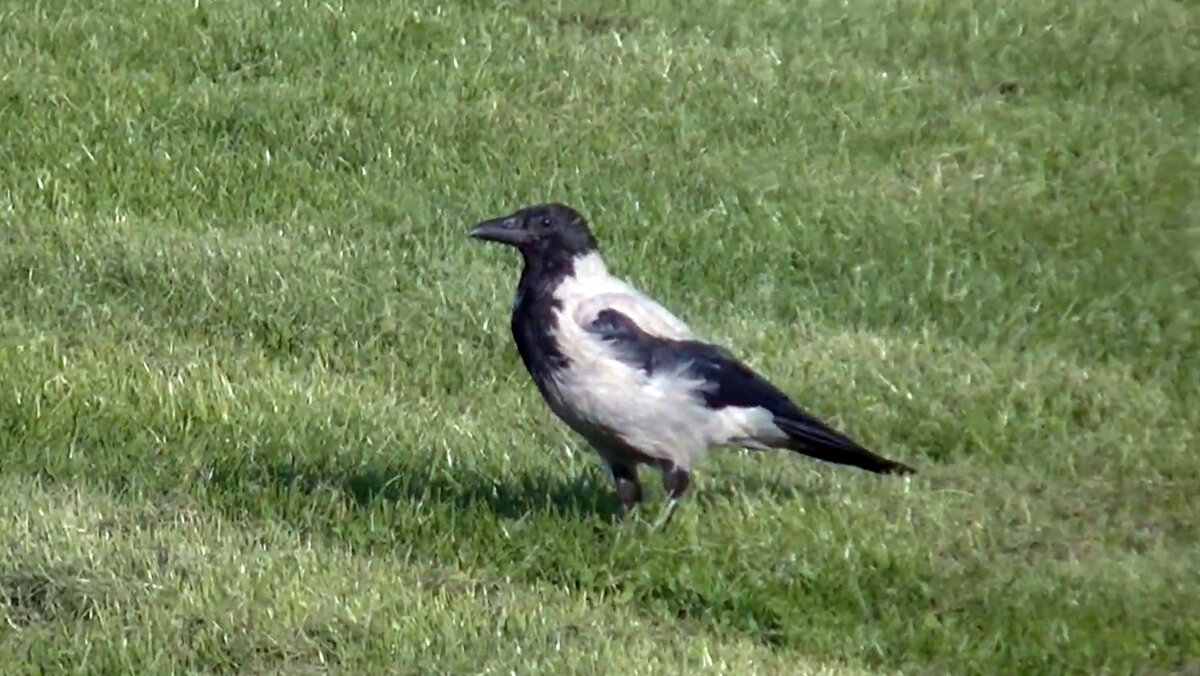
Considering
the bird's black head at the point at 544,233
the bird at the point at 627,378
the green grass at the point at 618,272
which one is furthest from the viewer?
the bird's black head at the point at 544,233

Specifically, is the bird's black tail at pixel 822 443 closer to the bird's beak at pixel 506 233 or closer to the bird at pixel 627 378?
the bird at pixel 627 378

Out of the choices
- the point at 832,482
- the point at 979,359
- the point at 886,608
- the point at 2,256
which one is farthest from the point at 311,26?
the point at 886,608

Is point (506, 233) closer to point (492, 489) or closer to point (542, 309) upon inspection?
point (542, 309)

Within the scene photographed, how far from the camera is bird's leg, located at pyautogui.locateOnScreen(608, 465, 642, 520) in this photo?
7.31 meters

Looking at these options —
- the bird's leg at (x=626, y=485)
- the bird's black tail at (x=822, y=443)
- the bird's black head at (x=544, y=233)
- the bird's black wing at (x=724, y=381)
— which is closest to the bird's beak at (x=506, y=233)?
the bird's black head at (x=544, y=233)

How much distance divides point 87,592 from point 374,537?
1.07m

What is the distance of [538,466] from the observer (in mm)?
7828

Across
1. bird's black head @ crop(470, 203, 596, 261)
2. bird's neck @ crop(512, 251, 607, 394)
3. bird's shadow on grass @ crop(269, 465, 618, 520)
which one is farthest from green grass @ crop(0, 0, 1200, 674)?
bird's black head @ crop(470, 203, 596, 261)

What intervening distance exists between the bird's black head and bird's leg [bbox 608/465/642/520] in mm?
760

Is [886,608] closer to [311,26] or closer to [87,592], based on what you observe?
[87,592]

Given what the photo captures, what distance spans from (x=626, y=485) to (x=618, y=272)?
2931 mm

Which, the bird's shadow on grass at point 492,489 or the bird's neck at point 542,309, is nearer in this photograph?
the bird's neck at point 542,309

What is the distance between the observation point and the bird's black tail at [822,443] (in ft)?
24.1

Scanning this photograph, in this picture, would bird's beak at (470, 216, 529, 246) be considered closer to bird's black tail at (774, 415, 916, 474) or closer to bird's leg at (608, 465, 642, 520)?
bird's leg at (608, 465, 642, 520)
